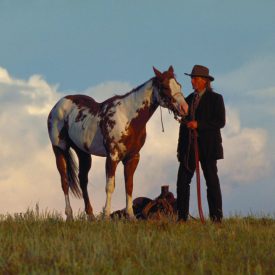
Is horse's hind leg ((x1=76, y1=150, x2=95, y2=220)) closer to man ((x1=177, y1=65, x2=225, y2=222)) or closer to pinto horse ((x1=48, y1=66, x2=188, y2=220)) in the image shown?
pinto horse ((x1=48, y1=66, x2=188, y2=220))

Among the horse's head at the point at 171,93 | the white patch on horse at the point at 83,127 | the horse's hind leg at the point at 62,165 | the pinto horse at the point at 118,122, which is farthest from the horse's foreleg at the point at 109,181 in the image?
the horse's hind leg at the point at 62,165

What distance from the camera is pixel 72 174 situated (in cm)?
1224

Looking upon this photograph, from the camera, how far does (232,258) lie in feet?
22.2

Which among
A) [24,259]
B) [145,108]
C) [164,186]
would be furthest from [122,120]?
[24,259]

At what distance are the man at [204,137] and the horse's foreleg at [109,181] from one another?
114 centimetres

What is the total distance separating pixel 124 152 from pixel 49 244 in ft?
11.4

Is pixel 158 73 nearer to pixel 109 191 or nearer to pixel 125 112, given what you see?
pixel 125 112

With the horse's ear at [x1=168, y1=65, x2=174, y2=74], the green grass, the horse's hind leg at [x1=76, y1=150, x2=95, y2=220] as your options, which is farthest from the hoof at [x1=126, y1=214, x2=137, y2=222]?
the horse's ear at [x1=168, y1=65, x2=174, y2=74]

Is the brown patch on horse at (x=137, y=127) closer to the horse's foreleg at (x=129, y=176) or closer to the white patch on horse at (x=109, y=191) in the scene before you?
the horse's foreleg at (x=129, y=176)

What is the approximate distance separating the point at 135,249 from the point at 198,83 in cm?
394

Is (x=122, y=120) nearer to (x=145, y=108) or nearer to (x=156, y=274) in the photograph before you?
(x=145, y=108)

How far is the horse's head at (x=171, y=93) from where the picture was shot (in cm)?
987

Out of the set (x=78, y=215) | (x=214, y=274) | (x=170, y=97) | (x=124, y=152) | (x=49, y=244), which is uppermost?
(x=170, y=97)

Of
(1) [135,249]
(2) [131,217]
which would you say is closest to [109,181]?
(2) [131,217]
